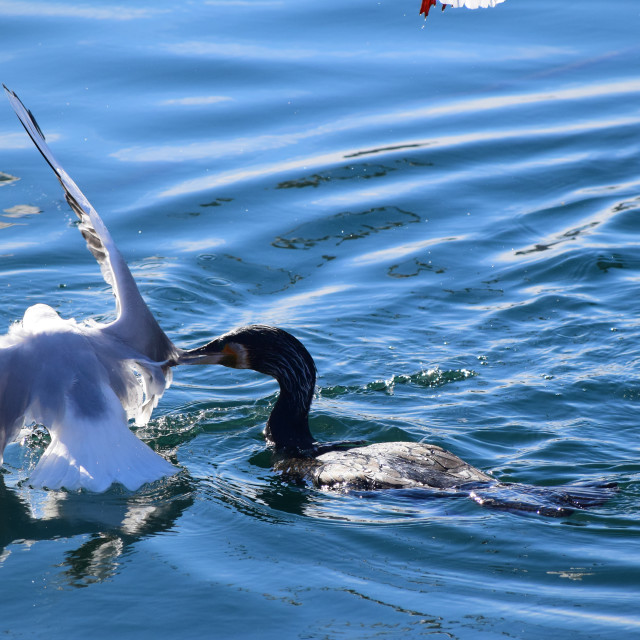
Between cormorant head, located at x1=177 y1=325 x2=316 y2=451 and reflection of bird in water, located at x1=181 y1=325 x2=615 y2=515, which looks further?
cormorant head, located at x1=177 y1=325 x2=316 y2=451

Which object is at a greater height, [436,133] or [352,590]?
[436,133]

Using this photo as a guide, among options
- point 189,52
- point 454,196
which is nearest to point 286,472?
point 454,196

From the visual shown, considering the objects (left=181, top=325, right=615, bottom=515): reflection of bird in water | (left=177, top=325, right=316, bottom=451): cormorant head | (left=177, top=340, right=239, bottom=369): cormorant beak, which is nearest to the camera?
(left=181, top=325, right=615, bottom=515): reflection of bird in water

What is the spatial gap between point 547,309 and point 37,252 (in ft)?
14.4

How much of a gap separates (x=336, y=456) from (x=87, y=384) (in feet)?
5.08

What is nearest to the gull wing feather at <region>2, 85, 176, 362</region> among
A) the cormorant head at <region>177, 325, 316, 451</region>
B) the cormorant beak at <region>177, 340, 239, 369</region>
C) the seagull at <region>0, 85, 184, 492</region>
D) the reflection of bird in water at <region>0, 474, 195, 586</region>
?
the seagull at <region>0, 85, 184, 492</region>

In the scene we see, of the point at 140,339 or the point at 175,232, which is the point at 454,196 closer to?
the point at 175,232

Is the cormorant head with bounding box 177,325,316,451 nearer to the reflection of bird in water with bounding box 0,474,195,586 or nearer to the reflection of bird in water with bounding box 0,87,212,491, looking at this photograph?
the reflection of bird in water with bounding box 0,87,212,491

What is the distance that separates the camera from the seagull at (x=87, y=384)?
18.4ft

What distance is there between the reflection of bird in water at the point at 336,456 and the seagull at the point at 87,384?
433mm

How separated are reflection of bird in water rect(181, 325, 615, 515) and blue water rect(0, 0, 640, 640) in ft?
0.39

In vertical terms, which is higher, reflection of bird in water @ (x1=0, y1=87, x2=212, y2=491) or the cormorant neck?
reflection of bird in water @ (x1=0, y1=87, x2=212, y2=491)

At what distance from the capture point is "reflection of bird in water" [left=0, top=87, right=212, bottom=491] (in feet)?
18.4

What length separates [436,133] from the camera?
12.2 metres
